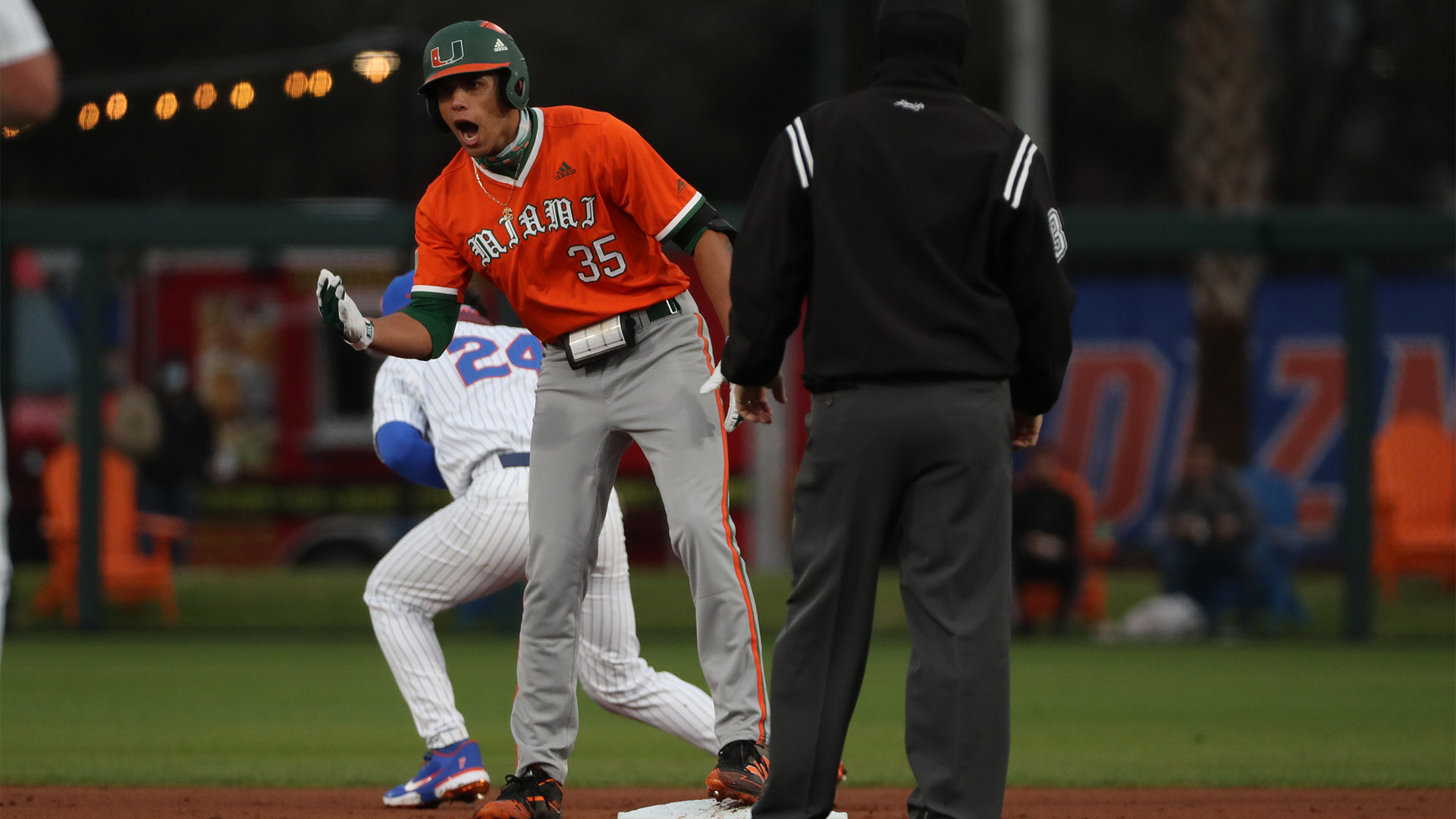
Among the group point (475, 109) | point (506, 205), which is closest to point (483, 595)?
point (506, 205)

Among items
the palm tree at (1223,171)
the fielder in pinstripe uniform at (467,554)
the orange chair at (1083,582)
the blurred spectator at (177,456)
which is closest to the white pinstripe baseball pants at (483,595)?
the fielder in pinstripe uniform at (467,554)

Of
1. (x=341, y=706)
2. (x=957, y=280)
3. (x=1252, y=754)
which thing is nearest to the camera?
(x=957, y=280)

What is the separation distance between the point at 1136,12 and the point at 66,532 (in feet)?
51.6

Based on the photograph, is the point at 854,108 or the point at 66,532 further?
the point at 66,532

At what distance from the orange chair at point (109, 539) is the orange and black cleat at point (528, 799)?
9.13 m

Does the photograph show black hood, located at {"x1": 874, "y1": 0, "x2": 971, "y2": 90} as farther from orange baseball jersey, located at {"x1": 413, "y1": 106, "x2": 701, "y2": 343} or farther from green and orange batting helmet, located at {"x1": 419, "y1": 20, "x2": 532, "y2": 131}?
green and orange batting helmet, located at {"x1": 419, "y1": 20, "x2": 532, "y2": 131}

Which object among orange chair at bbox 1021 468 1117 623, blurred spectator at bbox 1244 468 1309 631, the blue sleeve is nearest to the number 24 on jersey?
the blue sleeve

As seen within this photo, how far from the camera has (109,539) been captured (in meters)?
13.8

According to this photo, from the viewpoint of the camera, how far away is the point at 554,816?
5023mm

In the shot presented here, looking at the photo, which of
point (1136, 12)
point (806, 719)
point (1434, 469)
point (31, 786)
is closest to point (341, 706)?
point (31, 786)

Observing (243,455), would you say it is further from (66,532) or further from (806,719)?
(806,719)

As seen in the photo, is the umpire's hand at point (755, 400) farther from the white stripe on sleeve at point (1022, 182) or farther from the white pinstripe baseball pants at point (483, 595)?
the white pinstripe baseball pants at point (483, 595)

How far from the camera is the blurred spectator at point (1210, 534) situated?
13.1 m

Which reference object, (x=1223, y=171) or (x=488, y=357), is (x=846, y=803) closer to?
(x=488, y=357)
